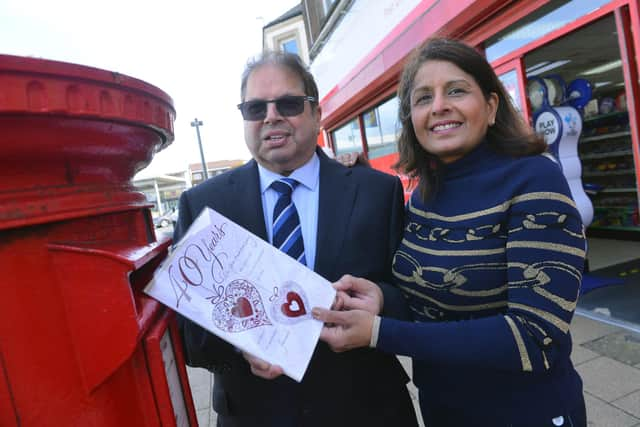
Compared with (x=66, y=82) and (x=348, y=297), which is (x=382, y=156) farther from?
(x=66, y=82)

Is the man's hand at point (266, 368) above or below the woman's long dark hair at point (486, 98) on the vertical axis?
below

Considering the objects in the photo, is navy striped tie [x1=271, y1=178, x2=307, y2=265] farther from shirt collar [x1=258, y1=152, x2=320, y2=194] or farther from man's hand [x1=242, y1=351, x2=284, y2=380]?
man's hand [x1=242, y1=351, x2=284, y2=380]

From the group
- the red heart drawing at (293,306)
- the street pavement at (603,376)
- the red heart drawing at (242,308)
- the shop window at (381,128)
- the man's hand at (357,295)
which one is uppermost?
the shop window at (381,128)

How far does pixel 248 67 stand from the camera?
1.64 m

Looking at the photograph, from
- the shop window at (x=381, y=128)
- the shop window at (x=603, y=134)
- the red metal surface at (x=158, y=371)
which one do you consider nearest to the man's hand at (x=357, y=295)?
the red metal surface at (x=158, y=371)

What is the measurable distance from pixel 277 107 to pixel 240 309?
0.93m

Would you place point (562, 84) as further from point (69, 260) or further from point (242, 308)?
point (69, 260)

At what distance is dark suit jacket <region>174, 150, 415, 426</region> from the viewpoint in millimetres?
1348

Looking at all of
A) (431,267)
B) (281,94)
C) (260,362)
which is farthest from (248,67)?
(260,362)

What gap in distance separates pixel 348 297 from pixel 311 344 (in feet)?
0.76

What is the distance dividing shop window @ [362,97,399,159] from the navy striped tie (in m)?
5.21

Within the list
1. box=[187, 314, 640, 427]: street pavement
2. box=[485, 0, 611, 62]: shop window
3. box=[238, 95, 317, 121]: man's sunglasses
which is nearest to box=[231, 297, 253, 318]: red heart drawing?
box=[238, 95, 317, 121]: man's sunglasses

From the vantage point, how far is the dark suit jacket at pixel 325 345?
4.42 feet

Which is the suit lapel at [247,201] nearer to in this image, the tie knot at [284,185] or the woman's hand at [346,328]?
the tie knot at [284,185]
